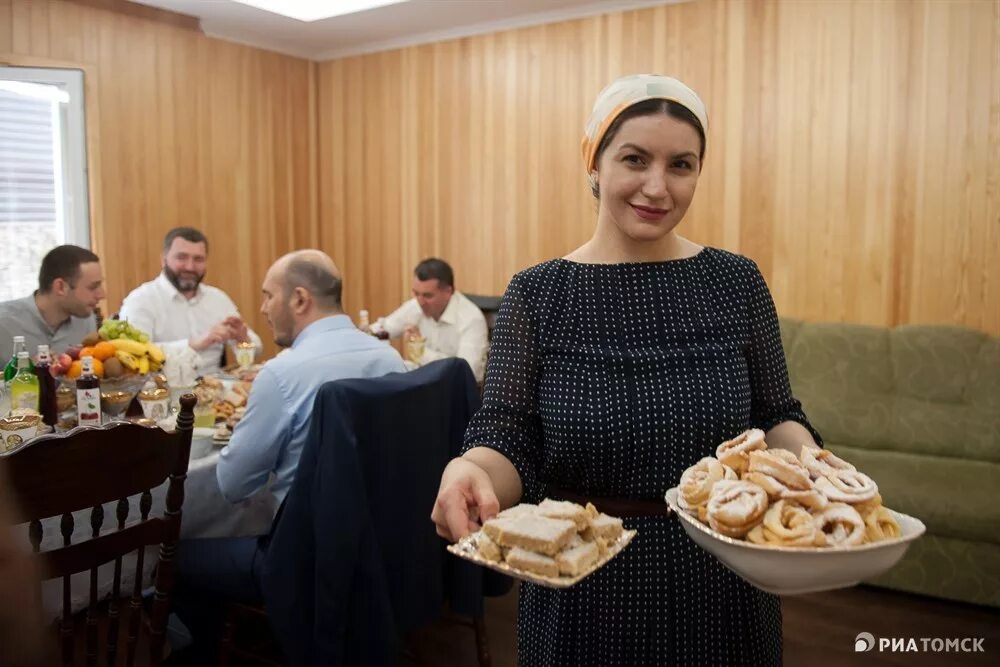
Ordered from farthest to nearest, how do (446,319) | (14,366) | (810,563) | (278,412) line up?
(446,319) → (14,366) → (278,412) → (810,563)

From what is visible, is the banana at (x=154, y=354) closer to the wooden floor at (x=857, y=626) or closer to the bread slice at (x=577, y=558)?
the wooden floor at (x=857, y=626)

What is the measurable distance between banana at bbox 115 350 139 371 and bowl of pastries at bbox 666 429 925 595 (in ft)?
6.71

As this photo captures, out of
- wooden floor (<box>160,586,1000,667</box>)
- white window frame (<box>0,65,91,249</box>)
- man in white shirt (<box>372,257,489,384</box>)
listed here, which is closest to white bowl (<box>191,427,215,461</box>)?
wooden floor (<box>160,586,1000,667</box>)

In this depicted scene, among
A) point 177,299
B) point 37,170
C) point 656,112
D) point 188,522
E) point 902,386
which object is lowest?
point 188,522

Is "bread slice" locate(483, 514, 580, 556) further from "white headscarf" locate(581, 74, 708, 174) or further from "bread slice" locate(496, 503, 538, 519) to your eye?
"white headscarf" locate(581, 74, 708, 174)

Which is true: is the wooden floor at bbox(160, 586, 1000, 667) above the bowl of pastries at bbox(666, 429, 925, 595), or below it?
below

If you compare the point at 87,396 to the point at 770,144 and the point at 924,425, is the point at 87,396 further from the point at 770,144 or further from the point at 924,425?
the point at 770,144

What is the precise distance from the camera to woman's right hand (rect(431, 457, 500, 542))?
3.64 feet

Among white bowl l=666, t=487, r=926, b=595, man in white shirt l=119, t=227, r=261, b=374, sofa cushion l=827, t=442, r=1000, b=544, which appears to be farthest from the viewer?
man in white shirt l=119, t=227, r=261, b=374

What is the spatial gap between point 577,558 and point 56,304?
10.2 feet

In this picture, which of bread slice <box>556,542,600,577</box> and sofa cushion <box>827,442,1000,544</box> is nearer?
bread slice <box>556,542,600,577</box>

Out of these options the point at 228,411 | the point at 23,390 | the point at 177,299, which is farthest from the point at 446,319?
the point at 23,390

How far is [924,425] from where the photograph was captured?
361cm

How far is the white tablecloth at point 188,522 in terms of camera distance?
6.64 ft
